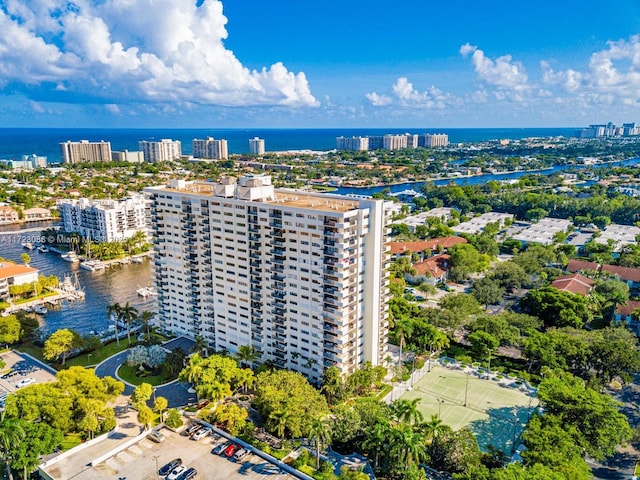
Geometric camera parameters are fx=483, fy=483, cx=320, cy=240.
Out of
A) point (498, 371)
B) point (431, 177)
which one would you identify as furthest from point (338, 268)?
point (431, 177)

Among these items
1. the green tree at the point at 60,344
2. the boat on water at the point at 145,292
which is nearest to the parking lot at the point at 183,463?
the green tree at the point at 60,344

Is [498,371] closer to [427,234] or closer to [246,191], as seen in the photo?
[246,191]

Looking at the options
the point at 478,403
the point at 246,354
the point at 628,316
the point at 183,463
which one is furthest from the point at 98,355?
the point at 628,316

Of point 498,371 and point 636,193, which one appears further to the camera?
point 636,193

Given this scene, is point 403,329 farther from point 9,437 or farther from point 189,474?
point 9,437

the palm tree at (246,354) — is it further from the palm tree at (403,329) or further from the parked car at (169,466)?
the palm tree at (403,329)

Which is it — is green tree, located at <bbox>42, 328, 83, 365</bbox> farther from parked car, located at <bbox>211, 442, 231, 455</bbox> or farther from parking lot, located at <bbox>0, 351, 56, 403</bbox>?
parked car, located at <bbox>211, 442, 231, 455</bbox>

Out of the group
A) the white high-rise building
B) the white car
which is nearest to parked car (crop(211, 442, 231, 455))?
the white high-rise building
